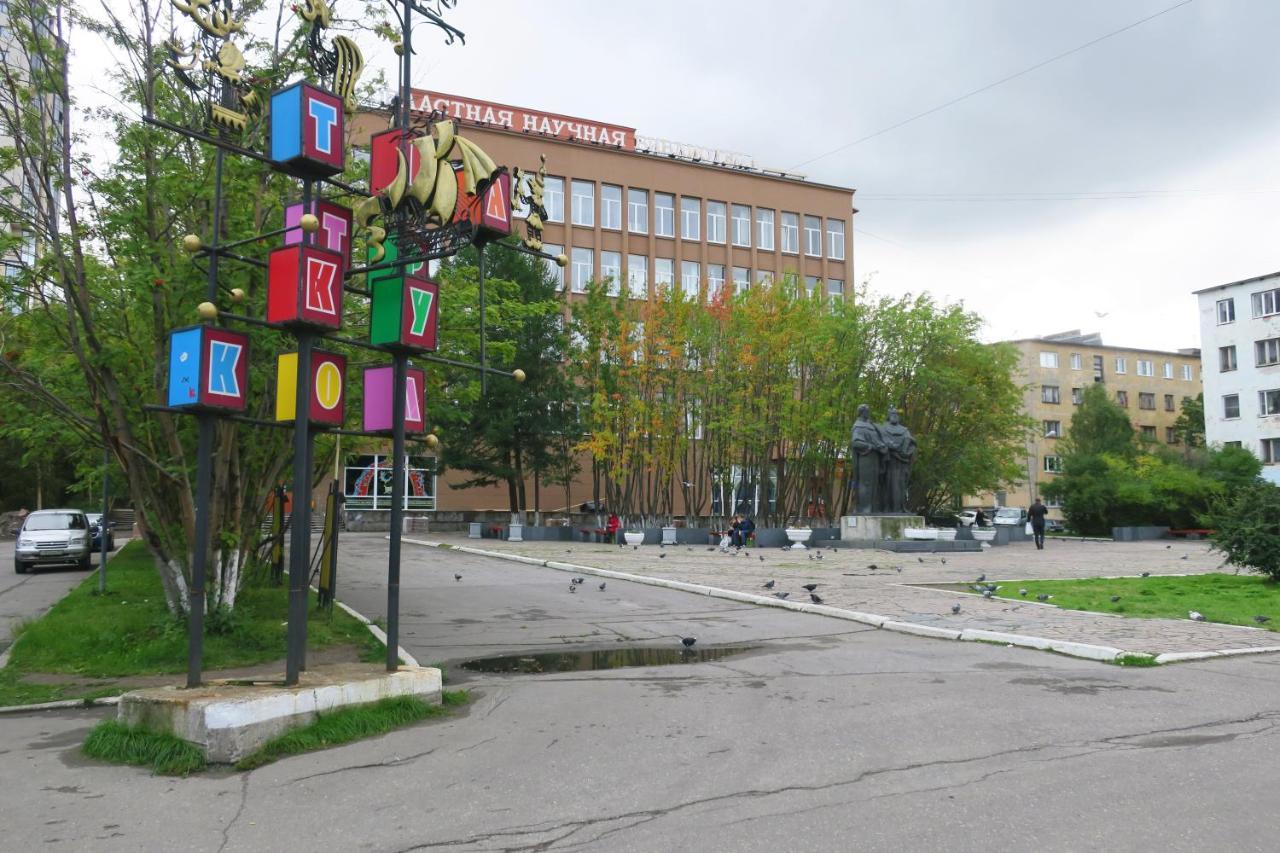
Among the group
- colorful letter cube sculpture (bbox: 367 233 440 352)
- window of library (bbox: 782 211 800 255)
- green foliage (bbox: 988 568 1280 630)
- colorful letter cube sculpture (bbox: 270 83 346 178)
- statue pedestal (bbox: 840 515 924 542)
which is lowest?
green foliage (bbox: 988 568 1280 630)

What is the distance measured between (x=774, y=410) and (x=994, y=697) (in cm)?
3227

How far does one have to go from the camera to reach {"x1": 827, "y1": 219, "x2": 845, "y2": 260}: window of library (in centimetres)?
6306

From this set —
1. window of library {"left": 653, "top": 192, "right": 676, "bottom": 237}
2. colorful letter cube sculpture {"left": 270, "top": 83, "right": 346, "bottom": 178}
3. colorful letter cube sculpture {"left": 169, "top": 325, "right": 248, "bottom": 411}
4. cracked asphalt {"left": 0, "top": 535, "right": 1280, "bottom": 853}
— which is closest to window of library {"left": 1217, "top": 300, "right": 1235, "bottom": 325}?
window of library {"left": 653, "top": 192, "right": 676, "bottom": 237}

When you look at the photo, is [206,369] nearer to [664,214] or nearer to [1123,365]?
[664,214]

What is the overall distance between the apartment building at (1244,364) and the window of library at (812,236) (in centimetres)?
2695

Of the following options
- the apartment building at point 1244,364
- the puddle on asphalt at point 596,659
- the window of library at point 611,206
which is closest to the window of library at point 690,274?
the window of library at point 611,206

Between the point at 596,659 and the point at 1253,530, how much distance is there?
41.8 ft

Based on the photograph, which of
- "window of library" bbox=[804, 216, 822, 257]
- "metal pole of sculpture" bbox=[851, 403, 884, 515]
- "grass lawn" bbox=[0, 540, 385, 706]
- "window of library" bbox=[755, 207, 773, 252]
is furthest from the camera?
"window of library" bbox=[804, 216, 822, 257]

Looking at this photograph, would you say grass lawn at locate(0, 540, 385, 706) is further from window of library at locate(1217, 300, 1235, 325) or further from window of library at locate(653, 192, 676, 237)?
window of library at locate(1217, 300, 1235, 325)

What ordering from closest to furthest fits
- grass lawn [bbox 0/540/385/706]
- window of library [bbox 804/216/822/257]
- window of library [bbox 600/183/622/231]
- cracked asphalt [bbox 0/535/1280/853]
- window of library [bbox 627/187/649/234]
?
cracked asphalt [bbox 0/535/1280/853] < grass lawn [bbox 0/540/385/706] < window of library [bbox 600/183/622/231] < window of library [bbox 627/187/649/234] < window of library [bbox 804/216/822/257]

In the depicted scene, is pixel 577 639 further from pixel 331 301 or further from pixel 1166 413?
pixel 1166 413

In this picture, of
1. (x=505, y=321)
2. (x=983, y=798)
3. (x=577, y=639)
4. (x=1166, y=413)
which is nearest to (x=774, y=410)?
(x=505, y=321)

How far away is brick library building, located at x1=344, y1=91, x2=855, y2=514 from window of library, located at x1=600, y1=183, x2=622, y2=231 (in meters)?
0.06

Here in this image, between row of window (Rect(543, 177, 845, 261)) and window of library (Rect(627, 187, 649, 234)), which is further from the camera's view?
window of library (Rect(627, 187, 649, 234))
